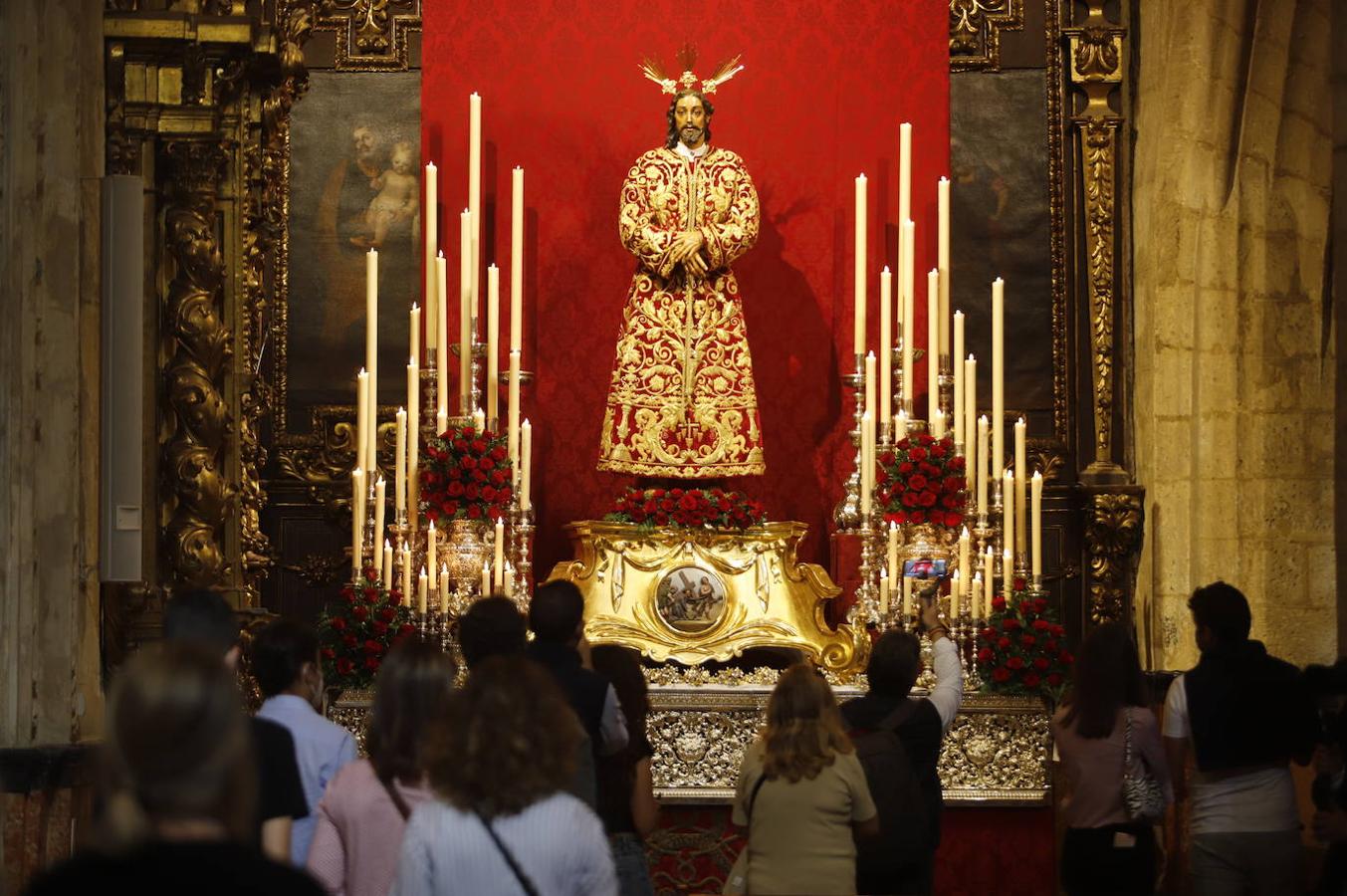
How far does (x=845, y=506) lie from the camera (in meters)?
10.3

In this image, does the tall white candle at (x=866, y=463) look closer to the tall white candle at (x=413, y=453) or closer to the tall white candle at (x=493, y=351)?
the tall white candle at (x=493, y=351)

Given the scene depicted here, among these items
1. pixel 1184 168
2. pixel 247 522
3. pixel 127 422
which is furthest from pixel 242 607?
pixel 1184 168

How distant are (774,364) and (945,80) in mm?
1839

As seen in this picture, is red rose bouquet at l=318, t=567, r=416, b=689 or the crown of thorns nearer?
red rose bouquet at l=318, t=567, r=416, b=689

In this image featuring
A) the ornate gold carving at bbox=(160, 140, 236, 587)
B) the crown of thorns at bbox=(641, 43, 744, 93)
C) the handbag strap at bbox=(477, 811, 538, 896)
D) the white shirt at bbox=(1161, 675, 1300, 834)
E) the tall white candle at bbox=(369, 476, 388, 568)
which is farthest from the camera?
the crown of thorns at bbox=(641, 43, 744, 93)

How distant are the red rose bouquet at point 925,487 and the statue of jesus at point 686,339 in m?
1.20

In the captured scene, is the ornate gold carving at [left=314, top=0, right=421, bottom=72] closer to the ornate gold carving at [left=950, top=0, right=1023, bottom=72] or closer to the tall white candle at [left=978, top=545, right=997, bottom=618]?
the ornate gold carving at [left=950, top=0, right=1023, bottom=72]

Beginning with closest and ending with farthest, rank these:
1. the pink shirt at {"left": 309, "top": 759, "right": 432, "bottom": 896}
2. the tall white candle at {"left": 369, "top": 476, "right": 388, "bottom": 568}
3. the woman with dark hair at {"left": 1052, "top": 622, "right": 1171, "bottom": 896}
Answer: the pink shirt at {"left": 309, "top": 759, "right": 432, "bottom": 896} → the woman with dark hair at {"left": 1052, "top": 622, "right": 1171, "bottom": 896} → the tall white candle at {"left": 369, "top": 476, "right": 388, "bottom": 568}

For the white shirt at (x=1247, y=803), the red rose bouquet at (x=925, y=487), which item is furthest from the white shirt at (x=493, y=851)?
the red rose bouquet at (x=925, y=487)

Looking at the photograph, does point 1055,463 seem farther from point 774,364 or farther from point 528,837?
point 528,837

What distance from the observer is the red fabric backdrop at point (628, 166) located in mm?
12078

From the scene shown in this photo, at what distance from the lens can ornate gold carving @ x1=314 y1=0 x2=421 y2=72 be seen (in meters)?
12.1

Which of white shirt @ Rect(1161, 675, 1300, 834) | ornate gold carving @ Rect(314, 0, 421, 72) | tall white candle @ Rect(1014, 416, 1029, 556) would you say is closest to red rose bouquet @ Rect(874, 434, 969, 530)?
tall white candle @ Rect(1014, 416, 1029, 556)

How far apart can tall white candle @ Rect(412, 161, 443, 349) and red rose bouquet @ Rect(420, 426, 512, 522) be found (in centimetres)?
61
